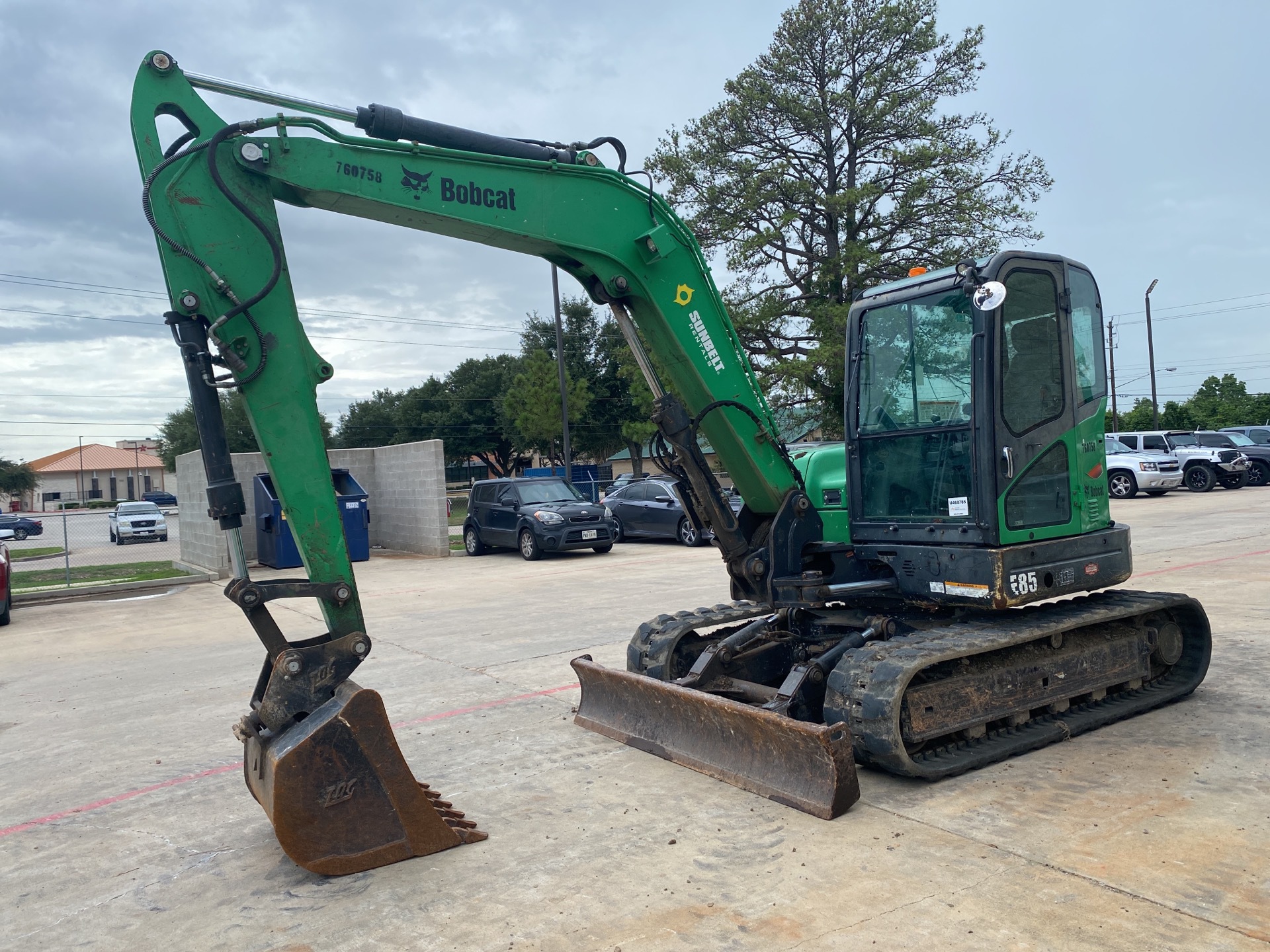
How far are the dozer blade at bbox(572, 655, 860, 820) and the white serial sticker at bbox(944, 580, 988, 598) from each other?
1210 mm

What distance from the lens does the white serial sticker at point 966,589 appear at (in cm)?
543

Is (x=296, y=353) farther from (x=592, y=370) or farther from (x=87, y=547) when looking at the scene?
(x=592, y=370)

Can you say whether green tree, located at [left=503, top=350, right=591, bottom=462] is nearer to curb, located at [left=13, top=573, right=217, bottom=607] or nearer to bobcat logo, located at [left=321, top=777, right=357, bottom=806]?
curb, located at [left=13, top=573, right=217, bottom=607]

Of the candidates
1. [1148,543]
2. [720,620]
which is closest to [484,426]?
[1148,543]

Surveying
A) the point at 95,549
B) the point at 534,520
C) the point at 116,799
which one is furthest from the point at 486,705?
the point at 95,549

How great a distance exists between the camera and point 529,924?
3648 millimetres

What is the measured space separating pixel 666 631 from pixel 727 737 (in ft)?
4.63

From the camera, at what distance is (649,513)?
21031 mm

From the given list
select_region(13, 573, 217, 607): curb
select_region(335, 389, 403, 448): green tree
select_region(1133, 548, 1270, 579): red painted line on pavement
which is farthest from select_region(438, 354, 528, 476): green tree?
select_region(1133, 548, 1270, 579): red painted line on pavement

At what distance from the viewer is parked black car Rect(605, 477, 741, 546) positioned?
20.2 meters

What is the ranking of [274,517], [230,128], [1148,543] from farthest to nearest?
[274,517] < [1148,543] < [230,128]

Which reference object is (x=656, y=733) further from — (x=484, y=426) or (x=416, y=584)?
(x=484, y=426)

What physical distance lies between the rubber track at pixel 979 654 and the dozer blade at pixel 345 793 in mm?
2184

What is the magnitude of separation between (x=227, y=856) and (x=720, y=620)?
133 inches
